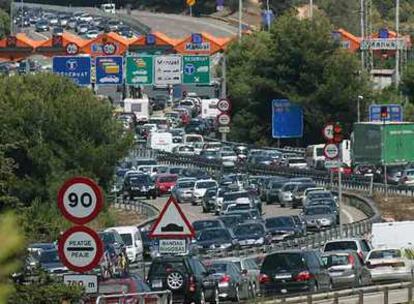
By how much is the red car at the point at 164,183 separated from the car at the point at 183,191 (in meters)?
2.21

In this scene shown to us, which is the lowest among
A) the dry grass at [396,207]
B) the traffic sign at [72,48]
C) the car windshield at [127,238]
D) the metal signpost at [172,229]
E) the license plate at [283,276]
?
the dry grass at [396,207]

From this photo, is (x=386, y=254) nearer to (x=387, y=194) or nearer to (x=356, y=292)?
(x=356, y=292)

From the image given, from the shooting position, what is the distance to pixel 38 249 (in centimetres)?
3000

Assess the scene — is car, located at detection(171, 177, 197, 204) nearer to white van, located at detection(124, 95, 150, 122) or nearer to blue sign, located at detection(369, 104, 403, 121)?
blue sign, located at detection(369, 104, 403, 121)

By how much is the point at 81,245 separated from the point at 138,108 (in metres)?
98.5

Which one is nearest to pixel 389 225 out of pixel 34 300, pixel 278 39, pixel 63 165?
pixel 63 165

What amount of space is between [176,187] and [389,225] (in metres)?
26.4

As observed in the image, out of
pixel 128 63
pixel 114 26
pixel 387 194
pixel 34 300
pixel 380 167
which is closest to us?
pixel 34 300

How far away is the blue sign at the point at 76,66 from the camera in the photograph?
8325cm

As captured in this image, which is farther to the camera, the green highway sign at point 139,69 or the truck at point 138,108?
the truck at point 138,108

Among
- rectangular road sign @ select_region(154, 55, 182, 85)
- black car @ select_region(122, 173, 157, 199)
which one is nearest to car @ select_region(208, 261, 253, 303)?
black car @ select_region(122, 173, 157, 199)

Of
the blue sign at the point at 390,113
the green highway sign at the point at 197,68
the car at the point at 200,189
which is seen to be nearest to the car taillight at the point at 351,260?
the car at the point at 200,189

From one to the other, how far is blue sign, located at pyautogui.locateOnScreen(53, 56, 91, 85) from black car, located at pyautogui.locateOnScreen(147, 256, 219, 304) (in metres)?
56.7

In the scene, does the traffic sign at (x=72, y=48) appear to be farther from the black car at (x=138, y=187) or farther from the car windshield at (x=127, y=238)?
the car windshield at (x=127, y=238)
